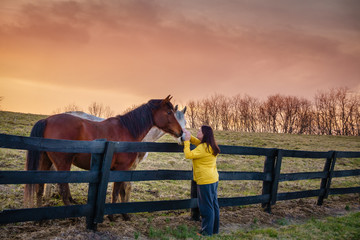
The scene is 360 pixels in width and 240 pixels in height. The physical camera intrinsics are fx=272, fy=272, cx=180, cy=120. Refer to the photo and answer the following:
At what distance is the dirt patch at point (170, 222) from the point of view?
4.04 m

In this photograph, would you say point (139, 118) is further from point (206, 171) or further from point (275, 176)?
point (275, 176)

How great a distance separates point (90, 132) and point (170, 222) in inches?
90.0

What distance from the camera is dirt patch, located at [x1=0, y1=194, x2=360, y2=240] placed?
4039 mm

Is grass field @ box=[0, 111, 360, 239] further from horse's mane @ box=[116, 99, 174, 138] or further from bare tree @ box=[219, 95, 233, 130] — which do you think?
bare tree @ box=[219, 95, 233, 130]

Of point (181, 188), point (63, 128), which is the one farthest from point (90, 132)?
point (181, 188)

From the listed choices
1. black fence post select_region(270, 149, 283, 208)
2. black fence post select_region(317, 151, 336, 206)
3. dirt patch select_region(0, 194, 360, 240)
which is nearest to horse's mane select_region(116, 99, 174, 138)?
dirt patch select_region(0, 194, 360, 240)

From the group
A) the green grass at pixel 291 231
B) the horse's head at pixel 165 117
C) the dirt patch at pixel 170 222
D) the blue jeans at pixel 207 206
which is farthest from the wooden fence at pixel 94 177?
the horse's head at pixel 165 117

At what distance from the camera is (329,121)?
4934cm

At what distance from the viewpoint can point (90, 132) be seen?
5.15 m

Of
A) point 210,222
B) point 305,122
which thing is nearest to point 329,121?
point 305,122

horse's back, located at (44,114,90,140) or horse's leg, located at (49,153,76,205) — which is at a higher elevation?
horse's back, located at (44,114,90,140)

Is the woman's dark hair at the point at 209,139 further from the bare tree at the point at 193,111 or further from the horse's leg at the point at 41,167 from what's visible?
the bare tree at the point at 193,111

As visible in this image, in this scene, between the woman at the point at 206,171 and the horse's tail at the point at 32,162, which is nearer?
the horse's tail at the point at 32,162

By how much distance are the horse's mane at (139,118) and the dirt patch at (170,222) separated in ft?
5.80
